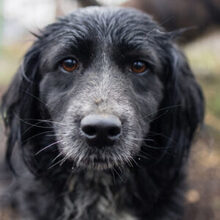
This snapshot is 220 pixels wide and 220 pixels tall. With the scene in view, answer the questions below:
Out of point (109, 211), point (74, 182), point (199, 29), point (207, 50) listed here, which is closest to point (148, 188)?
point (109, 211)

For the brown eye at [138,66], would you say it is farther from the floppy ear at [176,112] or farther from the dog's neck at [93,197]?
the dog's neck at [93,197]

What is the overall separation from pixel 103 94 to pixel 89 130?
1.18ft

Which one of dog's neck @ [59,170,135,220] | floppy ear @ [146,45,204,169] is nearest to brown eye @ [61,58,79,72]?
floppy ear @ [146,45,204,169]

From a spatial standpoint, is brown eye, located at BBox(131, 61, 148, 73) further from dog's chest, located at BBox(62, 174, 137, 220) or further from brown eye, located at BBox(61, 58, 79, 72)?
dog's chest, located at BBox(62, 174, 137, 220)

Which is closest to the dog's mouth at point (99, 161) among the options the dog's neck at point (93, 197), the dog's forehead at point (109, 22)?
the dog's neck at point (93, 197)

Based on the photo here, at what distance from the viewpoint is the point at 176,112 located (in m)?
3.50

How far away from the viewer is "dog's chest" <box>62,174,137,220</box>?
3.50 m

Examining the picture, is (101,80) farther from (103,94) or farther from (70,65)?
(70,65)

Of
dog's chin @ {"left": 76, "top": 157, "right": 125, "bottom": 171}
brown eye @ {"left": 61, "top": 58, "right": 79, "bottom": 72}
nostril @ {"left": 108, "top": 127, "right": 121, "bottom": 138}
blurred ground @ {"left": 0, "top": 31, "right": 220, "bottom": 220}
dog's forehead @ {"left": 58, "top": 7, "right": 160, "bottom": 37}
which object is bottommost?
blurred ground @ {"left": 0, "top": 31, "right": 220, "bottom": 220}

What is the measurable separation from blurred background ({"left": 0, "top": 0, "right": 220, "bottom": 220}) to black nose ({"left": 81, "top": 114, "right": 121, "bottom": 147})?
131 cm

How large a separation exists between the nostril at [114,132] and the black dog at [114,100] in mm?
177

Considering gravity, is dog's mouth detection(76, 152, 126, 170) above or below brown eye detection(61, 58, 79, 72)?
below

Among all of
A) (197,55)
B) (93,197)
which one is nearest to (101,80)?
(93,197)

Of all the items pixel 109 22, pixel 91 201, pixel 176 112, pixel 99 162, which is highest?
pixel 109 22
